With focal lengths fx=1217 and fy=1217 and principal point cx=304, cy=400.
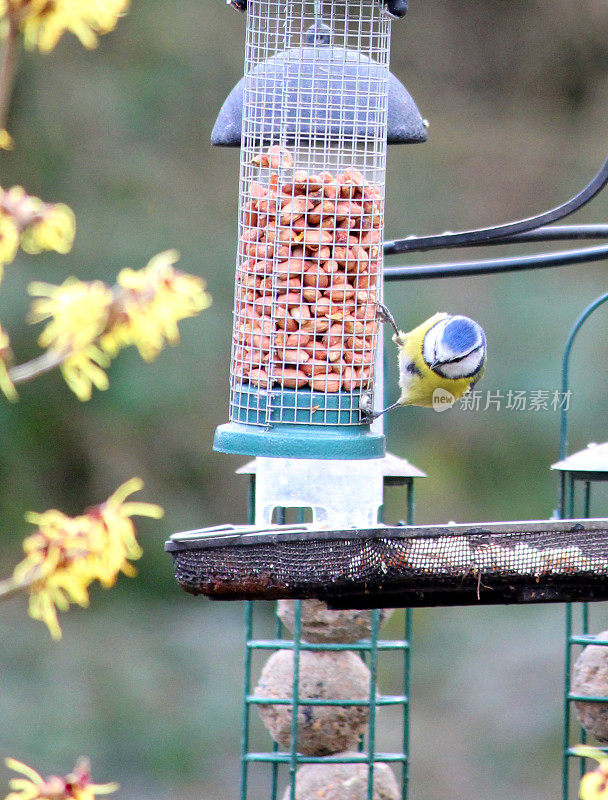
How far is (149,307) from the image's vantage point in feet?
5.79

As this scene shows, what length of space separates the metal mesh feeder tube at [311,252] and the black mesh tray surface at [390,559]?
335 millimetres

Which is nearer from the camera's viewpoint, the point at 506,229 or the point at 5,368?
the point at 5,368

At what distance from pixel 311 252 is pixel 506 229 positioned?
0.47 metres

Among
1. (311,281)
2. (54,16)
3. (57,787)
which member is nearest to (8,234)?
(54,16)

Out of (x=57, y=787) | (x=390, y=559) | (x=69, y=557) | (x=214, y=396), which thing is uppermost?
(x=214, y=396)

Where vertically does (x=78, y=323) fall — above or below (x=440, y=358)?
below

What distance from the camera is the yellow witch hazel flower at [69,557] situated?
1.72 meters

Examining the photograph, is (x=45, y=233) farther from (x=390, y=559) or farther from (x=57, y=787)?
(x=390, y=559)

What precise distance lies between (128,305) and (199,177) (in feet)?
17.5

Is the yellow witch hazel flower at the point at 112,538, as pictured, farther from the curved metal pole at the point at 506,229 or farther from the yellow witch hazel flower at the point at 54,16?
the curved metal pole at the point at 506,229

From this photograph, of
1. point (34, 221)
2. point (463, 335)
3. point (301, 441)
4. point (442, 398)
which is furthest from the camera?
point (442, 398)

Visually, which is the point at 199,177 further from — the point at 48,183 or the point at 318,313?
the point at 318,313

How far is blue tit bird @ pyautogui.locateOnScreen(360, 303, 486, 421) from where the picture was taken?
3307 millimetres

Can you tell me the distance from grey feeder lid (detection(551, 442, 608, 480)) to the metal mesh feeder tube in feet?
1.57
